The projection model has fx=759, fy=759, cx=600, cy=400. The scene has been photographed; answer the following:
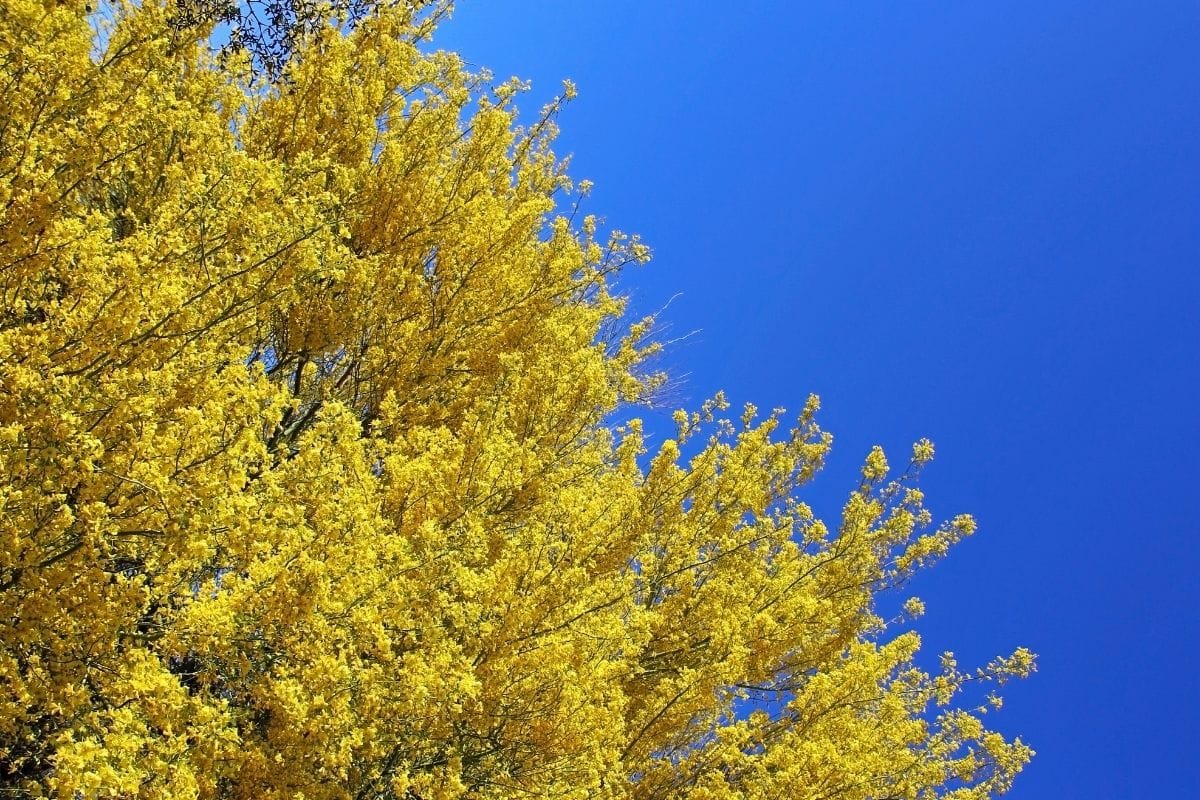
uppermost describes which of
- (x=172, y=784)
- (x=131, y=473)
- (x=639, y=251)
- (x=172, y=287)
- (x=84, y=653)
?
(x=639, y=251)

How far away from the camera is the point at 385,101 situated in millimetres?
5531

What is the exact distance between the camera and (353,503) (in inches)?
125

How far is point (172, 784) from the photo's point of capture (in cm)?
249

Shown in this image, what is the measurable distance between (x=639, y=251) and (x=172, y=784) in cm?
451

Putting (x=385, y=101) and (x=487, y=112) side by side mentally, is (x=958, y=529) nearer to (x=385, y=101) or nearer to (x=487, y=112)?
(x=487, y=112)

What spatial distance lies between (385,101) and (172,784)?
4594 millimetres

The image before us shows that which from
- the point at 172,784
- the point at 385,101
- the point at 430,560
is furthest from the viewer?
the point at 385,101

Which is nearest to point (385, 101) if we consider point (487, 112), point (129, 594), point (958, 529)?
point (487, 112)

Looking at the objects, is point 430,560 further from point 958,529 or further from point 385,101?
point 958,529

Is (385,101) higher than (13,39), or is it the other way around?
(385,101)

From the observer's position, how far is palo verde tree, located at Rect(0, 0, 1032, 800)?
2705 millimetres

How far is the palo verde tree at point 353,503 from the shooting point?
271cm

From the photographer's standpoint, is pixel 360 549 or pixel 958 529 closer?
pixel 360 549

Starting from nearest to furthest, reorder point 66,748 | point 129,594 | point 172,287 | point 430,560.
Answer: point 66,748, point 129,594, point 172,287, point 430,560
